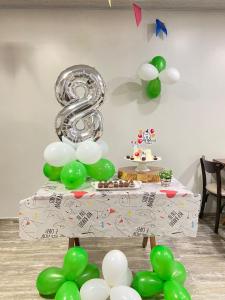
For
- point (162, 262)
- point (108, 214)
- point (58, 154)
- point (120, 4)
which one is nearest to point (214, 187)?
point (162, 262)

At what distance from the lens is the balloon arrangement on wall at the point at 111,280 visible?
71.2 inches

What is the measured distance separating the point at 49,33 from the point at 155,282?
275cm

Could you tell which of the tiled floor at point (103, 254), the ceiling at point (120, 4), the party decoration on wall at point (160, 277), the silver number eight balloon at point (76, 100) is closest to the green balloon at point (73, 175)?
the silver number eight balloon at point (76, 100)

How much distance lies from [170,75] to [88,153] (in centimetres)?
159

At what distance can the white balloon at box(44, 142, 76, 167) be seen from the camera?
209 centimetres

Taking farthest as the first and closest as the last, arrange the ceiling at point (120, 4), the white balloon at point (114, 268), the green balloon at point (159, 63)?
1. the green balloon at point (159, 63)
2. the ceiling at point (120, 4)
3. the white balloon at point (114, 268)

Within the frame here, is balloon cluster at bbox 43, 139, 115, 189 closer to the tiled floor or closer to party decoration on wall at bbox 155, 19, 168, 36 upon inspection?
the tiled floor

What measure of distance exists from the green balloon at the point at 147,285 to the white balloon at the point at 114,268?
194 mm

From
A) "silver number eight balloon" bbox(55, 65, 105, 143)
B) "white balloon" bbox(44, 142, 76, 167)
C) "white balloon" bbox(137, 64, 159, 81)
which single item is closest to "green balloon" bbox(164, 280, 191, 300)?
"white balloon" bbox(44, 142, 76, 167)

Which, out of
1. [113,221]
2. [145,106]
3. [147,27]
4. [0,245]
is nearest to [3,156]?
[0,245]

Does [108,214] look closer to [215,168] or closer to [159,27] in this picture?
[215,168]

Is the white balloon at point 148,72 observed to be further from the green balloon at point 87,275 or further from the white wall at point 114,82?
the green balloon at point 87,275

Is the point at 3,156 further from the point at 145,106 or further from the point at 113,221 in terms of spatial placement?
the point at 113,221

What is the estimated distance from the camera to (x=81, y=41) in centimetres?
335
